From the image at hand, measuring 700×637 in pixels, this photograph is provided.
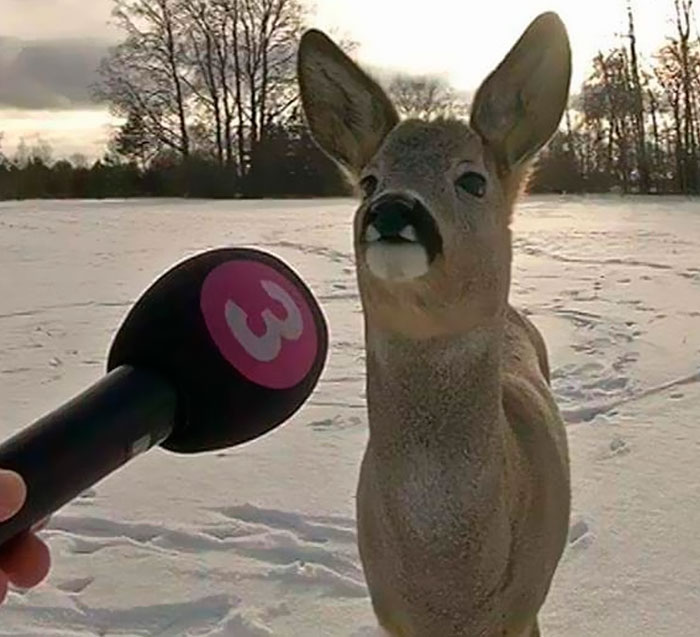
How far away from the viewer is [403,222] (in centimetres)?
215

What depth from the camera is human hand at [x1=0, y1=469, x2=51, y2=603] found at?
1.43m

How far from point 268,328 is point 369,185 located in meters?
→ 0.83

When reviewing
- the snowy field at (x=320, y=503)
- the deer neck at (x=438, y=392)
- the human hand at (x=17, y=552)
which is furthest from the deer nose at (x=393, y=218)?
the snowy field at (x=320, y=503)

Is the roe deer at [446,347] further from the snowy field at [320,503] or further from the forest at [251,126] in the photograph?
the forest at [251,126]

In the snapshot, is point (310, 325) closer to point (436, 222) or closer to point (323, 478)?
point (436, 222)

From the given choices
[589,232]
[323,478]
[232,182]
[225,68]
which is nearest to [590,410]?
[323,478]

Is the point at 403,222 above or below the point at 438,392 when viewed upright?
above

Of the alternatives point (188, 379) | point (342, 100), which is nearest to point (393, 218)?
point (188, 379)

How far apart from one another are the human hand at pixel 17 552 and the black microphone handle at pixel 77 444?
0.02 meters

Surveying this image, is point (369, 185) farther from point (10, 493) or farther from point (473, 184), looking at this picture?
point (10, 493)

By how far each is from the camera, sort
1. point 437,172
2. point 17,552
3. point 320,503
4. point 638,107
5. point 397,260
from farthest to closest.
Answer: point 638,107 < point 320,503 < point 437,172 < point 397,260 < point 17,552

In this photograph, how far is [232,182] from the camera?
38656 mm

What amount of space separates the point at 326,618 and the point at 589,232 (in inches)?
620

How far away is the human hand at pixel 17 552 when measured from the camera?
1429 millimetres
